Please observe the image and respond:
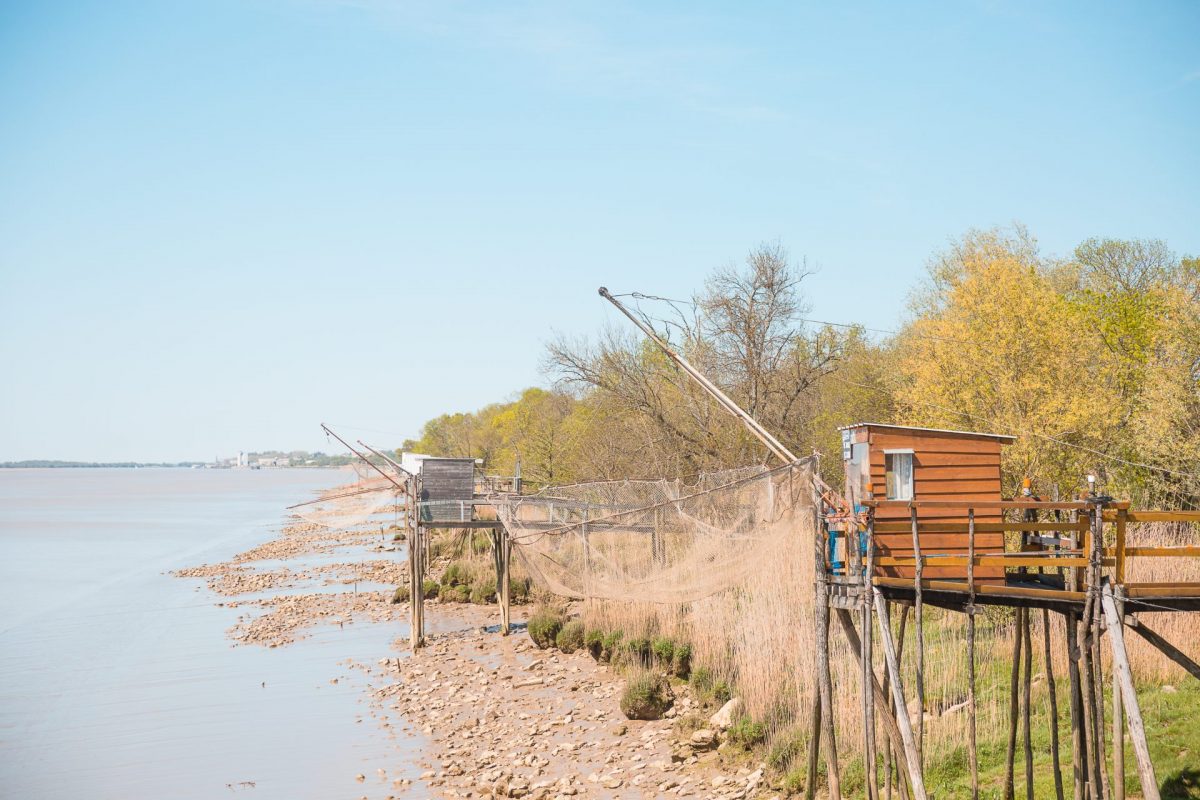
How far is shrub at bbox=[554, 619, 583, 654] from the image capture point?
1009 inches

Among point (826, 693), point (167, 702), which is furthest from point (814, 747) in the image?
point (167, 702)

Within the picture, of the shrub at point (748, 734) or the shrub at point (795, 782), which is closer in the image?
the shrub at point (795, 782)

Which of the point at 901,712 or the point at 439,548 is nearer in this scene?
the point at 901,712

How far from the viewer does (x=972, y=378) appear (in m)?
29.0

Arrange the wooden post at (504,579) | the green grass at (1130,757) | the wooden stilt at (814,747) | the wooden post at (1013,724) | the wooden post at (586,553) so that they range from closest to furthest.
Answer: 1. the green grass at (1130,757)
2. the wooden post at (1013,724)
3. the wooden stilt at (814,747)
4. the wooden post at (586,553)
5. the wooden post at (504,579)

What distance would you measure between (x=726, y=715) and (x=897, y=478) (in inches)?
A: 258

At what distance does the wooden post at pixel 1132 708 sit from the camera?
9.55 meters

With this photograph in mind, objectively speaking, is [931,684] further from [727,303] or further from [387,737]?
[727,303]

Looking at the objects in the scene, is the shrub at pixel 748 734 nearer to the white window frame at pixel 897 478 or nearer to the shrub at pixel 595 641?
the white window frame at pixel 897 478

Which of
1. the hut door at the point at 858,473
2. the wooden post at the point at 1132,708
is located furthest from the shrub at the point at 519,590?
the wooden post at the point at 1132,708

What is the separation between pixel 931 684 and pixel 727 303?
2245cm

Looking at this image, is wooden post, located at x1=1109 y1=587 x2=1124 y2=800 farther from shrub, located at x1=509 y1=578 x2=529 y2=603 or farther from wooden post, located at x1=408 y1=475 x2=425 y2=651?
shrub, located at x1=509 y1=578 x2=529 y2=603

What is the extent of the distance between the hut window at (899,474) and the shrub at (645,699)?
26.9ft

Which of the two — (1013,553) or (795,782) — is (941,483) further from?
(795,782)
